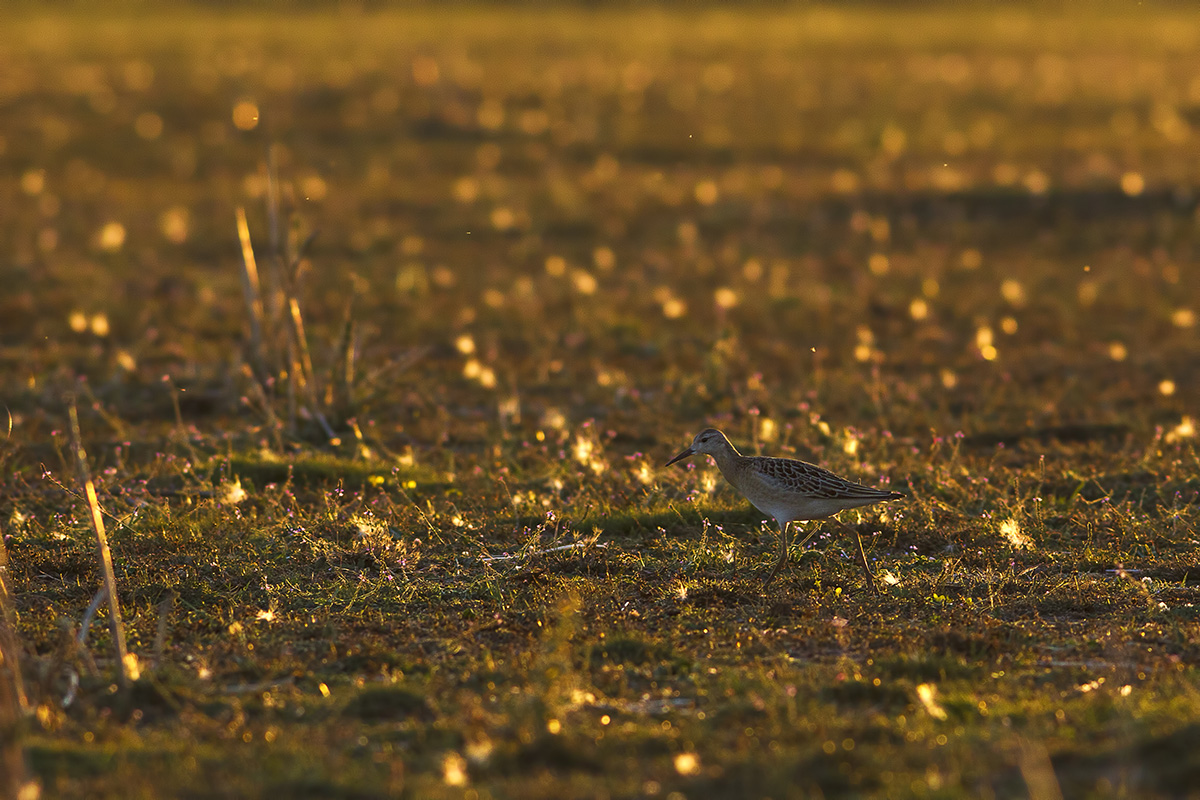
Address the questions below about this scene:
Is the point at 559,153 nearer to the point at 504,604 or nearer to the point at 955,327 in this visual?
the point at 955,327

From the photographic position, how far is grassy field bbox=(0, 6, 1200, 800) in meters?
6.36

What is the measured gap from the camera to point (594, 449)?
36.7ft

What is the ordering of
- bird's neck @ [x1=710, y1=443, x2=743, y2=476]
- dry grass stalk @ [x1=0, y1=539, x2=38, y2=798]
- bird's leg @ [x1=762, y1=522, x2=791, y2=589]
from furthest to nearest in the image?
bird's neck @ [x1=710, y1=443, x2=743, y2=476] → bird's leg @ [x1=762, y1=522, x2=791, y2=589] → dry grass stalk @ [x1=0, y1=539, x2=38, y2=798]

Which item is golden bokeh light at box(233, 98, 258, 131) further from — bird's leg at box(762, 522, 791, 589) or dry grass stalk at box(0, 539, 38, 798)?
dry grass stalk at box(0, 539, 38, 798)

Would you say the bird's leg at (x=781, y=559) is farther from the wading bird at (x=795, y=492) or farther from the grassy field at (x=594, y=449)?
the grassy field at (x=594, y=449)

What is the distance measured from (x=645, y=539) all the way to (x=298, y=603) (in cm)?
228

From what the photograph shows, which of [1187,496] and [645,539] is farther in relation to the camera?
[1187,496]

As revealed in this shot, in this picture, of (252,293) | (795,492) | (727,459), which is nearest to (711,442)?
(727,459)

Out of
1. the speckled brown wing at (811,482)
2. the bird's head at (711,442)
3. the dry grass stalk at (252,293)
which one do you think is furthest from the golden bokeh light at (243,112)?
the speckled brown wing at (811,482)

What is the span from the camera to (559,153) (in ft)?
89.6

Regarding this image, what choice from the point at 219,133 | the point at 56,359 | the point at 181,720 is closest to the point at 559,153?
the point at 219,133

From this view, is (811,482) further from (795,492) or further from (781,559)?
(781,559)

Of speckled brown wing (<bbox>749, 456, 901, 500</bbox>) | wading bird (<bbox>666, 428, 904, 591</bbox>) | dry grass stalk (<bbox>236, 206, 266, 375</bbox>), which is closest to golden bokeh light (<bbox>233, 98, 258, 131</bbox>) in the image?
dry grass stalk (<bbox>236, 206, 266, 375</bbox>)

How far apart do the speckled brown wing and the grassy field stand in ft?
1.70
